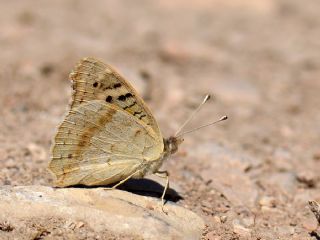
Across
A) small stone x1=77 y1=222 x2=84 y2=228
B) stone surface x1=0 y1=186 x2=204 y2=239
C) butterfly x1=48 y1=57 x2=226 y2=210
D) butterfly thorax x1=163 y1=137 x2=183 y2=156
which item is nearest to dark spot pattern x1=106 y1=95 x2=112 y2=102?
butterfly x1=48 y1=57 x2=226 y2=210

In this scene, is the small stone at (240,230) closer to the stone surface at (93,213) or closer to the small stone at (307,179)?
the stone surface at (93,213)

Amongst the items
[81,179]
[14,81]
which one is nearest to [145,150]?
[81,179]

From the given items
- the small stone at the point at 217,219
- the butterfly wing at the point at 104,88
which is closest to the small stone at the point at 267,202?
the small stone at the point at 217,219

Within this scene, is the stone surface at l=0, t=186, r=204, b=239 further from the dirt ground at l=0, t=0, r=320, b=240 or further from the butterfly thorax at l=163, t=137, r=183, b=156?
the butterfly thorax at l=163, t=137, r=183, b=156

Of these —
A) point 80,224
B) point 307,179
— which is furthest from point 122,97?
point 307,179

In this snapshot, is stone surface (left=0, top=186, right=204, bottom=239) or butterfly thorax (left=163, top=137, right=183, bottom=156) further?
butterfly thorax (left=163, top=137, right=183, bottom=156)

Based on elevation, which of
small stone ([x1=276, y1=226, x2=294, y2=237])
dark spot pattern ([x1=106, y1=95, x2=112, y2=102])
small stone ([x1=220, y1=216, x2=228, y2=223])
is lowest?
small stone ([x1=276, y1=226, x2=294, y2=237])
